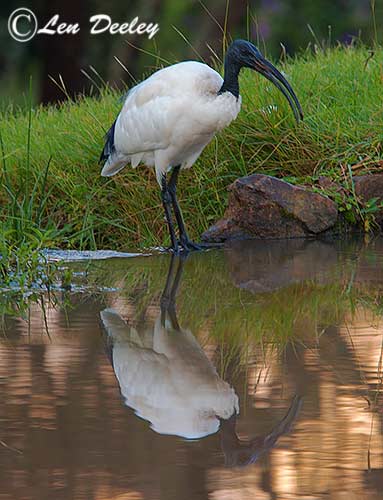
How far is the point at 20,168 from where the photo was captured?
877cm

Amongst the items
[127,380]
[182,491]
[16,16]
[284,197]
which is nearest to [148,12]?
[16,16]

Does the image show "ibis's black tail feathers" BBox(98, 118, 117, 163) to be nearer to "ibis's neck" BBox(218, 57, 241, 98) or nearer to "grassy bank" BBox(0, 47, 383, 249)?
"grassy bank" BBox(0, 47, 383, 249)

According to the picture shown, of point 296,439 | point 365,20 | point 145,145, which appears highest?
point 365,20

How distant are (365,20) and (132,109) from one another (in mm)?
10978

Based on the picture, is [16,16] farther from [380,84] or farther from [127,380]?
[127,380]

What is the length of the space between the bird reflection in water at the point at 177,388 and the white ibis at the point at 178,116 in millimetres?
2737

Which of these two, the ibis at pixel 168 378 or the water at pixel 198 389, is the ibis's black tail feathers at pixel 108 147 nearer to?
the water at pixel 198 389

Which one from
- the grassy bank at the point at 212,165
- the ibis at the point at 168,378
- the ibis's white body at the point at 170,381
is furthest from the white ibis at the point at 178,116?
the ibis's white body at the point at 170,381

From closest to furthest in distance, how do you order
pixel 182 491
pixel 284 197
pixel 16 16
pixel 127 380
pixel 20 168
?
pixel 182 491 → pixel 127 380 → pixel 284 197 → pixel 20 168 → pixel 16 16

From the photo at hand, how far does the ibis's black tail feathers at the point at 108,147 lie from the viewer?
8368 millimetres

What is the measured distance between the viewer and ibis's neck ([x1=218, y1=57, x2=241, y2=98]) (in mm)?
8047

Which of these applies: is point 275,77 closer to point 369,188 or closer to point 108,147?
point 369,188

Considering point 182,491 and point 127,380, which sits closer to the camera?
point 182,491

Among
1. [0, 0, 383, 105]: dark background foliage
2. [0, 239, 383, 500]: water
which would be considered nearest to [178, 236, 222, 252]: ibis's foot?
[0, 239, 383, 500]: water
